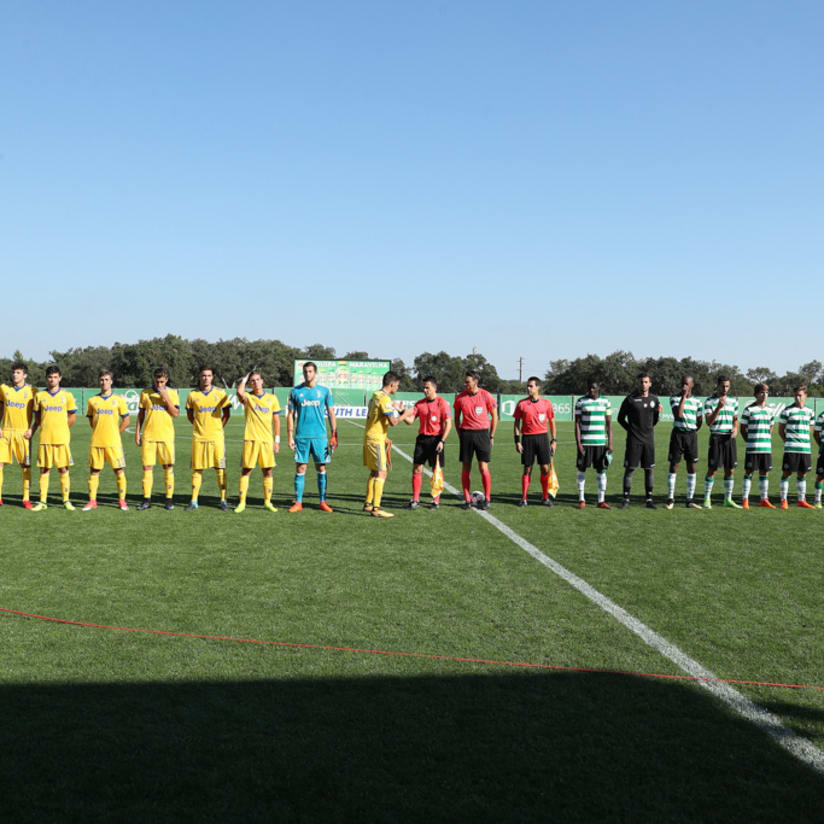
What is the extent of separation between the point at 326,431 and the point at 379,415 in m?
1.14

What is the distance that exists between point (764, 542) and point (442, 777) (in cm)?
673

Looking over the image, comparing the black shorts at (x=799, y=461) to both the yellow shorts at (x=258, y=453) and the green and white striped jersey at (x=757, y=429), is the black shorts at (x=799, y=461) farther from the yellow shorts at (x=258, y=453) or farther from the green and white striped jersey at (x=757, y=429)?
the yellow shorts at (x=258, y=453)

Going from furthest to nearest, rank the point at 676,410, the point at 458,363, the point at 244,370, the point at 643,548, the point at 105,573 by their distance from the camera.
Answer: the point at 458,363
the point at 244,370
the point at 676,410
the point at 643,548
the point at 105,573

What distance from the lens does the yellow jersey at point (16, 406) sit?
10.2 metres

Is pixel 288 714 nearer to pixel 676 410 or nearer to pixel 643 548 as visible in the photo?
pixel 643 548

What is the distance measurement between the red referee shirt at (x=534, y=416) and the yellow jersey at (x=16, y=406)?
22.3 ft

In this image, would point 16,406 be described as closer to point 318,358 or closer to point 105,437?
point 105,437

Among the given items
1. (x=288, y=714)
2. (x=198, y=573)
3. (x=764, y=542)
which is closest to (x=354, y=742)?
(x=288, y=714)

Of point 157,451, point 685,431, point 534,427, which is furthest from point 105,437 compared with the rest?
point 685,431

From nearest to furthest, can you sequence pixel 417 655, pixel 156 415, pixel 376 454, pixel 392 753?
pixel 392 753, pixel 417 655, pixel 376 454, pixel 156 415

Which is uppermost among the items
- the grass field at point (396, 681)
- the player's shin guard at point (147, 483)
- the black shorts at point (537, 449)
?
the black shorts at point (537, 449)

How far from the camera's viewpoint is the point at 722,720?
147 inches

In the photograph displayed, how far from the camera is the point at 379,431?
1009 cm

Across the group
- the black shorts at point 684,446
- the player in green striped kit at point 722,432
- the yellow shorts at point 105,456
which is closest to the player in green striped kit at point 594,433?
the black shorts at point 684,446
